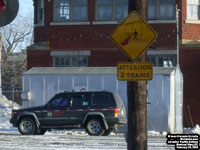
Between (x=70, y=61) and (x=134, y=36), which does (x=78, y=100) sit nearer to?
(x=70, y=61)

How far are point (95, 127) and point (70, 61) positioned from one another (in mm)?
9793

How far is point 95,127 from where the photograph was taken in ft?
80.3

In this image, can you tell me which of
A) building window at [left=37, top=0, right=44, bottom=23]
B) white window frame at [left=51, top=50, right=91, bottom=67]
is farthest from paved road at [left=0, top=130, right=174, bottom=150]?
building window at [left=37, top=0, right=44, bottom=23]

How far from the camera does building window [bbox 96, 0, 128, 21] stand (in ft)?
107

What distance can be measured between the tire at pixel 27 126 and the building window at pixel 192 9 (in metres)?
11.9

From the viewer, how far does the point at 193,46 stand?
31.3 m

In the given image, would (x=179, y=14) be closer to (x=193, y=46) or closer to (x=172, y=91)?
(x=193, y=46)

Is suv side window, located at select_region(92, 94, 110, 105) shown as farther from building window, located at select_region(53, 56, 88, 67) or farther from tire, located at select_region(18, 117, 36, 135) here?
building window, located at select_region(53, 56, 88, 67)

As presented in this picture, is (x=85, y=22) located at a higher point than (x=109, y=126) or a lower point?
higher

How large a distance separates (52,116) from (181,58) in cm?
970

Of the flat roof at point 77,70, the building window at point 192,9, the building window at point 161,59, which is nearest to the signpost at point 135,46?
the flat roof at point 77,70

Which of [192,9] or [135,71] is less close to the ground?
[192,9]

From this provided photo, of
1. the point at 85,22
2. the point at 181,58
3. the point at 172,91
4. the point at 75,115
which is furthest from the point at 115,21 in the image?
the point at 75,115

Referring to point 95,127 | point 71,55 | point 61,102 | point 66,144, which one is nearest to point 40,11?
point 71,55
